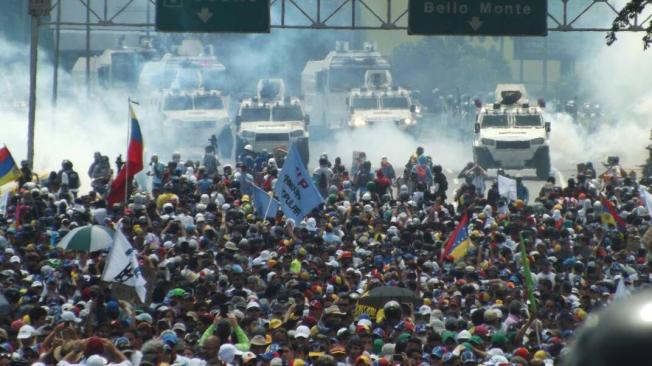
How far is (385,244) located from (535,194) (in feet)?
58.7

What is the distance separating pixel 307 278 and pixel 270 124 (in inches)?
1092

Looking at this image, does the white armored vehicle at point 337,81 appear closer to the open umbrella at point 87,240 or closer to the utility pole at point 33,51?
the utility pole at point 33,51

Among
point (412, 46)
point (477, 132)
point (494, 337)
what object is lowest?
point (494, 337)

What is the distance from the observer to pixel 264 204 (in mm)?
20609

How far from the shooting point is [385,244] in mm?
18391

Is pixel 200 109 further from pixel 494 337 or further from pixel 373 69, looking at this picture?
pixel 494 337

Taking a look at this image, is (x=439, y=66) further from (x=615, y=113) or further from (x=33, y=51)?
(x=33, y=51)

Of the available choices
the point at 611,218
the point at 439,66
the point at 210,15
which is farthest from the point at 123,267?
the point at 439,66

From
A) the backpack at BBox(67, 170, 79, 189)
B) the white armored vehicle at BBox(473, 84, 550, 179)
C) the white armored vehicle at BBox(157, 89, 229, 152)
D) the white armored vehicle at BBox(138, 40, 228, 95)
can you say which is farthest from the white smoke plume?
the backpack at BBox(67, 170, 79, 189)

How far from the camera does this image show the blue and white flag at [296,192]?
62.5 feet

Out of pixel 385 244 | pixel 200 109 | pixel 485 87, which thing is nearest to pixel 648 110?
pixel 200 109

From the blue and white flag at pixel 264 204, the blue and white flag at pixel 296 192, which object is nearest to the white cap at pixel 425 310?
the blue and white flag at pixel 296 192

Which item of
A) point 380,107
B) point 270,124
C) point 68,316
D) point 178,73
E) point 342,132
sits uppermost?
point 178,73

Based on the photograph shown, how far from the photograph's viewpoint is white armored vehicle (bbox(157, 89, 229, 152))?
45.6 metres
